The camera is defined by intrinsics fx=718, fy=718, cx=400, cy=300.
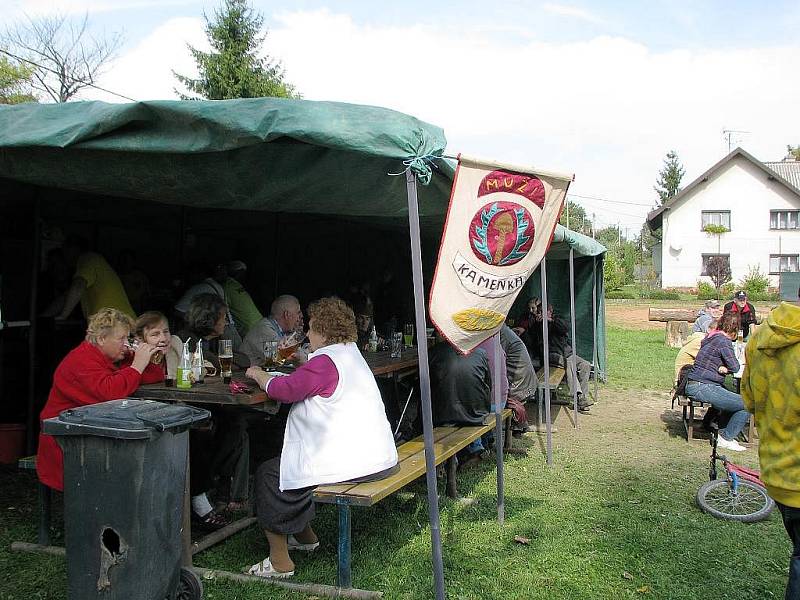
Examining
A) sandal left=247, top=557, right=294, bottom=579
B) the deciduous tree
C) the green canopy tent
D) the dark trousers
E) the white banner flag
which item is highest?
the deciduous tree

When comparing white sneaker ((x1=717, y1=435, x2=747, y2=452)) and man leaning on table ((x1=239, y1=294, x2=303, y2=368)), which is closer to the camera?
man leaning on table ((x1=239, y1=294, x2=303, y2=368))

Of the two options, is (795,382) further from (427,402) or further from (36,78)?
(36,78)

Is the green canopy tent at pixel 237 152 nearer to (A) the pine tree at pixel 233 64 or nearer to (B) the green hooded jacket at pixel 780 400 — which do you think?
(B) the green hooded jacket at pixel 780 400

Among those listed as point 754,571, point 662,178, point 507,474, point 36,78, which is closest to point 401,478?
point 754,571

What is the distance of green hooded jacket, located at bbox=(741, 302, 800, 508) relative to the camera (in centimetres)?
284

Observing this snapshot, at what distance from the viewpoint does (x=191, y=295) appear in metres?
5.59

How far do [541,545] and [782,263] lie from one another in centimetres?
3826

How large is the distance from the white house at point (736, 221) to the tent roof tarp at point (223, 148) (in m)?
36.5

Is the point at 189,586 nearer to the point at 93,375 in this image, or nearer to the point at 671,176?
the point at 93,375

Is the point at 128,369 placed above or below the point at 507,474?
above

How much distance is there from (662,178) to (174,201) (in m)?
67.5

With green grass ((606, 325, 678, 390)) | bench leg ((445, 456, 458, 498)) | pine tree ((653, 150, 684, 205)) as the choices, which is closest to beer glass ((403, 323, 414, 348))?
bench leg ((445, 456, 458, 498))

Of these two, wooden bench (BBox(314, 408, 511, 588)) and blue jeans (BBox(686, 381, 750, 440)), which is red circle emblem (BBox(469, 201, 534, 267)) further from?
blue jeans (BBox(686, 381, 750, 440))

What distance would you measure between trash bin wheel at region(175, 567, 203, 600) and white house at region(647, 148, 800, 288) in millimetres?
37684
